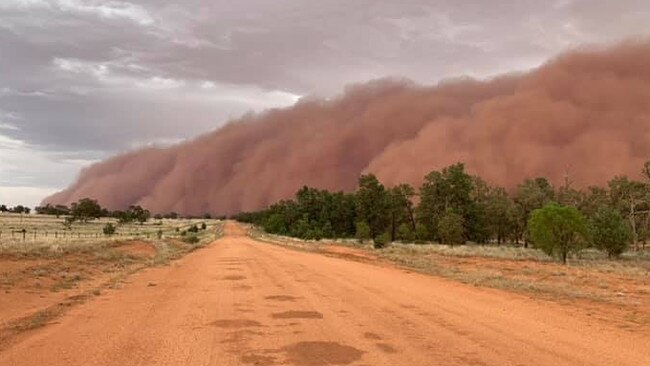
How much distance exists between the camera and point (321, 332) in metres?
8.09

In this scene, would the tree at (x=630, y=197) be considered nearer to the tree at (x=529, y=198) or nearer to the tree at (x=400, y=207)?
the tree at (x=529, y=198)

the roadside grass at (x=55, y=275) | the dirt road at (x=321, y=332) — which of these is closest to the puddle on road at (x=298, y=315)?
the dirt road at (x=321, y=332)

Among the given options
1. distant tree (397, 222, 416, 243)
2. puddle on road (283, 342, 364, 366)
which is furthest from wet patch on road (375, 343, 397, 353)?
distant tree (397, 222, 416, 243)

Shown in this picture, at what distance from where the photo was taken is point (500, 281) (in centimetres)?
1792

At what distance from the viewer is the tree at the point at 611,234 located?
43.6 meters

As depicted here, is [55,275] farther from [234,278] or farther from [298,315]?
[298,315]

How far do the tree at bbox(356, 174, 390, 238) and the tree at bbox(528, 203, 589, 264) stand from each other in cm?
3613

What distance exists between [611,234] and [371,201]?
112ft

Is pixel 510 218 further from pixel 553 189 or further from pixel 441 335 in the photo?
pixel 441 335

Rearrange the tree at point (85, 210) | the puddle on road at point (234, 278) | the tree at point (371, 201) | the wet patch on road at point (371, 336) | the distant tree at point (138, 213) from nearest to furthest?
the wet patch on road at point (371, 336), the puddle on road at point (234, 278), the tree at point (371, 201), the tree at point (85, 210), the distant tree at point (138, 213)

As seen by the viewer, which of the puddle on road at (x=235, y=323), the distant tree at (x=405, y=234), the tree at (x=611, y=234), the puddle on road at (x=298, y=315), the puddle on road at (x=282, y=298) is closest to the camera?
the puddle on road at (x=235, y=323)

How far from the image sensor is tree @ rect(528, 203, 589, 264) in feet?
119

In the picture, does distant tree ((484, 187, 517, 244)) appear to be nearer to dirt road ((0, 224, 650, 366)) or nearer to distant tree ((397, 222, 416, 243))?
distant tree ((397, 222, 416, 243))

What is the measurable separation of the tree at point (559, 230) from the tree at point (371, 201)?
36128mm
